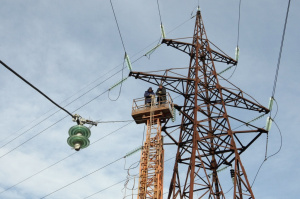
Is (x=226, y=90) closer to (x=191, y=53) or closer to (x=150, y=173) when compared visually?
(x=191, y=53)

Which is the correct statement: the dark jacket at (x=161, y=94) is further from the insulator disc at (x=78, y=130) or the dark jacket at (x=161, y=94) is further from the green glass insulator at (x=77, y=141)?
the green glass insulator at (x=77, y=141)

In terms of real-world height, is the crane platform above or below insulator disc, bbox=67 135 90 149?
above

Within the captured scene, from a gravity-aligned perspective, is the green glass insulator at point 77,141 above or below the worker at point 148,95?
below

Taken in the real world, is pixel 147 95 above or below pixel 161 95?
above

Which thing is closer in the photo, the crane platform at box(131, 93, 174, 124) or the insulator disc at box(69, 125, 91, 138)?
the insulator disc at box(69, 125, 91, 138)

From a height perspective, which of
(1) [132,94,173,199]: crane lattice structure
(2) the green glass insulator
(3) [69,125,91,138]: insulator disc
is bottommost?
(2) the green glass insulator

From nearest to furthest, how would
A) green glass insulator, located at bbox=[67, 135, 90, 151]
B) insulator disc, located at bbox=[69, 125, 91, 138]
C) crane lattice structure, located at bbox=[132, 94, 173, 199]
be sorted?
green glass insulator, located at bbox=[67, 135, 90, 151] < insulator disc, located at bbox=[69, 125, 91, 138] < crane lattice structure, located at bbox=[132, 94, 173, 199]

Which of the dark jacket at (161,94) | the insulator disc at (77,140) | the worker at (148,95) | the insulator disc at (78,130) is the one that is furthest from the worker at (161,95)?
the insulator disc at (77,140)

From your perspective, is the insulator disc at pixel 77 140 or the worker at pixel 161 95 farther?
the worker at pixel 161 95

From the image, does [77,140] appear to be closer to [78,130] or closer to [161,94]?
[78,130]

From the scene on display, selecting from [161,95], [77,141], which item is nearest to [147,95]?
[161,95]

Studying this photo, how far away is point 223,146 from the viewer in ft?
70.3

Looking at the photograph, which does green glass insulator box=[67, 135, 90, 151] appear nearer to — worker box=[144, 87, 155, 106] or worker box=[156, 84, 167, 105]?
worker box=[156, 84, 167, 105]

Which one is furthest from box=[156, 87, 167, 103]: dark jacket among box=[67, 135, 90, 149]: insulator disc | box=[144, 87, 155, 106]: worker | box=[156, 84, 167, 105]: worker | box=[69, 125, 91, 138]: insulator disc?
box=[67, 135, 90, 149]: insulator disc
